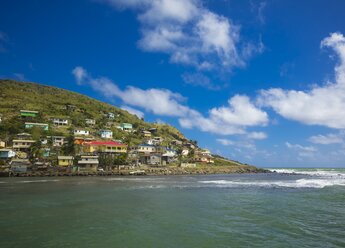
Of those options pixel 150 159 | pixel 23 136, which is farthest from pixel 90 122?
pixel 150 159

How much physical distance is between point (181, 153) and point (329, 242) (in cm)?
10126

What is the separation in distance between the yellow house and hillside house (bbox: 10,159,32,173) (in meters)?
7.23

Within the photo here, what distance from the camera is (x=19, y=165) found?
2788 inches

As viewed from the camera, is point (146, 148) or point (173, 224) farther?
point (146, 148)

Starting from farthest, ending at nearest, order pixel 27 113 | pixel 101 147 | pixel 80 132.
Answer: pixel 27 113 < pixel 80 132 < pixel 101 147

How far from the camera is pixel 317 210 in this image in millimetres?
22391

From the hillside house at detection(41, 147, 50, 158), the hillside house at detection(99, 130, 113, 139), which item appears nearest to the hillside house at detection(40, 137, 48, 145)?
the hillside house at detection(41, 147, 50, 158)

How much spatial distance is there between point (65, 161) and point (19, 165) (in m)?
11.1

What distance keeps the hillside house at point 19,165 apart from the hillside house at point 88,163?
12.3 metres

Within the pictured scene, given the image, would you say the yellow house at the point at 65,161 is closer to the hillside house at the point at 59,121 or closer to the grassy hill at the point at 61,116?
the grassy hill at the point at 61,116

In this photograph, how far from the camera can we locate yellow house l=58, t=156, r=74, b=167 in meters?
77.6

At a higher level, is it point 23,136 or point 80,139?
point 80,139

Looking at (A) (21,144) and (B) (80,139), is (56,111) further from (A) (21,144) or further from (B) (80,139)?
(A) (21,144)

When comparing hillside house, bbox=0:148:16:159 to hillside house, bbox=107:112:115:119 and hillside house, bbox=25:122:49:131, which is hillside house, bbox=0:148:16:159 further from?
hillside house, bbox=107:112:115:119
